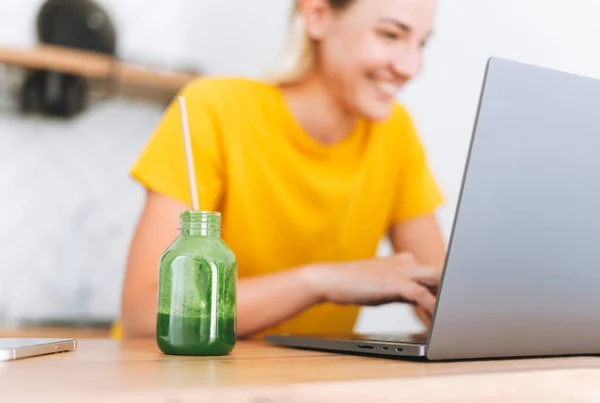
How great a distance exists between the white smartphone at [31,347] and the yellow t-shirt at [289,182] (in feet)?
1.85

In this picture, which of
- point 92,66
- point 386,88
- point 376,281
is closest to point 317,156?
point 386,88

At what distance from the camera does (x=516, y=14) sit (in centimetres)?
160

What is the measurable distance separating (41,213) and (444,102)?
5.50ft

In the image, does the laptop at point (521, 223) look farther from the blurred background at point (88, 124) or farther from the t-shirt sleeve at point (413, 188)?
the blurred background at point (88, 124)

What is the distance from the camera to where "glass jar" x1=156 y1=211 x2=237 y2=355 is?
2.14 ft

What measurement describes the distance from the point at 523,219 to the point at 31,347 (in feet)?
1.46

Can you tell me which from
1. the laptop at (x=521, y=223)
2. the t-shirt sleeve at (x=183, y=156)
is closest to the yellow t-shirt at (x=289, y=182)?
the t-shirt sleeve at (x=183, y=156)

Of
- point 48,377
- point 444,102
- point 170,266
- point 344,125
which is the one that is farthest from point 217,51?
point 48,377

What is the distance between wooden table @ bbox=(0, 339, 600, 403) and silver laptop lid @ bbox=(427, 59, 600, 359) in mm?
36

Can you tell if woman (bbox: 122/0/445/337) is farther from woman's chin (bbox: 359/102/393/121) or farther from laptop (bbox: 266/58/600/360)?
laptop (bbox: 266/58/600/360)

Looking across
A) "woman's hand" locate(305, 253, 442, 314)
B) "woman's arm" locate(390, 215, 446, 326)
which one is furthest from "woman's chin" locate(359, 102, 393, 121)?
"woman's hand" locate(305, 253, 442, 314)

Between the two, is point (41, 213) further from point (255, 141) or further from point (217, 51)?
point (255, 141)

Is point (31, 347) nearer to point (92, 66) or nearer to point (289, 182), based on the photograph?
point (289, 182)

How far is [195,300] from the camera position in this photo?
0.65 metres
